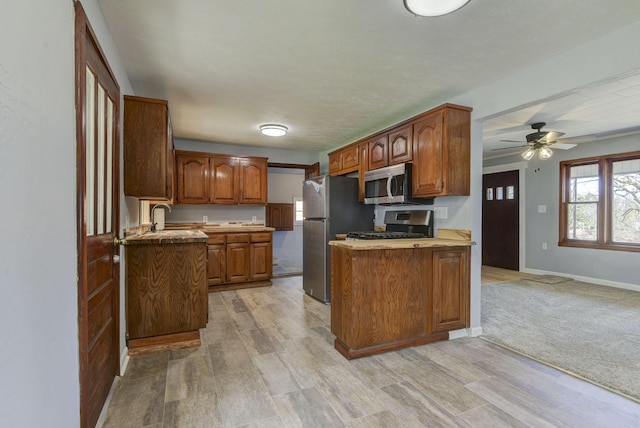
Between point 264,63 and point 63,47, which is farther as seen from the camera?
point 264,63

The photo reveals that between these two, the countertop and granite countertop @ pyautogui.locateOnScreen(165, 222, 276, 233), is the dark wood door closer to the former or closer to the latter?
the countertop

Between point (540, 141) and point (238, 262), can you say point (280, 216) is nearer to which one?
point (238, 262)

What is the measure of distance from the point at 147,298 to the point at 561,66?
372 cm

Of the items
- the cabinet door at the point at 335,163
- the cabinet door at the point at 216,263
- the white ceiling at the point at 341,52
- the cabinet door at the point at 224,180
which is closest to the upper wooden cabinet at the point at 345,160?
the cabinet door at the point at 335,163

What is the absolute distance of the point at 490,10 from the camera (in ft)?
5.76

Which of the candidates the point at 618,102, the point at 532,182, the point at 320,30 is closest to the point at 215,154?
the point at 320,30

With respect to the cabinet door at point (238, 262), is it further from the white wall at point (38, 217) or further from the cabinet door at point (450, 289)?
the white wall at point (38, 217)

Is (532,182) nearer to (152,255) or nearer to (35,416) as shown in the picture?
(152,255)

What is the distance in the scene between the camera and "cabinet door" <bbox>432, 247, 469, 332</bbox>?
2.75m

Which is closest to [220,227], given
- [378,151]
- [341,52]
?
[378,151]

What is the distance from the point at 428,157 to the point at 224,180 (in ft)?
11.1

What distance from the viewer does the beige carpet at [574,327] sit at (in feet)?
7.52

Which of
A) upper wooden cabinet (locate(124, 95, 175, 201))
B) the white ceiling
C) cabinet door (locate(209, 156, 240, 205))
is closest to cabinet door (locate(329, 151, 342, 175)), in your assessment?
the white ceiling

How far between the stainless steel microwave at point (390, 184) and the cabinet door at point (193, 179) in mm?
Result: 2667
